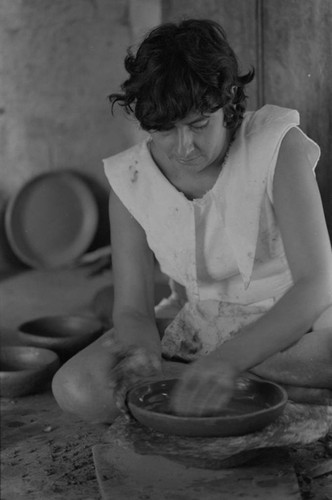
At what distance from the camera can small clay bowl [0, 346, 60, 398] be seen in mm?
3688

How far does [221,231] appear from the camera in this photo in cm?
288

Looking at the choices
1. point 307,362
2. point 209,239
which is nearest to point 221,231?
point 209,239

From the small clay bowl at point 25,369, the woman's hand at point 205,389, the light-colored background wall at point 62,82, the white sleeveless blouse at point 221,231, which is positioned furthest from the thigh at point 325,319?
the light-colored background wall at point 62,82

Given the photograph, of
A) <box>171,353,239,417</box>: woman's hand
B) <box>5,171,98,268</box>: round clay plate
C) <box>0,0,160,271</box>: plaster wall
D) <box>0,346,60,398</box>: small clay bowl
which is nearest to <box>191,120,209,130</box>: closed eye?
<box>171,353,239,417</box>: woman's hand

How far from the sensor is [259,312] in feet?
9.47

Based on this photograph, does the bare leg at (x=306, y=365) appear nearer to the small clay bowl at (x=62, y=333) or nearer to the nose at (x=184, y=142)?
the nose at (x=184, y=142)

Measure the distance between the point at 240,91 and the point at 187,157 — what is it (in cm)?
33

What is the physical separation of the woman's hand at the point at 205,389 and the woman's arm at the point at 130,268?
601mm

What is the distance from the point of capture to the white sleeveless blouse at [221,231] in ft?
9.19

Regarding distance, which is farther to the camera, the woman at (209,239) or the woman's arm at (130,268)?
the woman's arm at (130,268)

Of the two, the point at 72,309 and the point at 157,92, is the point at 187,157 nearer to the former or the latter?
the point at 157,92

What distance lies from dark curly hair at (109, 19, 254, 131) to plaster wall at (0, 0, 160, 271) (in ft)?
9.78

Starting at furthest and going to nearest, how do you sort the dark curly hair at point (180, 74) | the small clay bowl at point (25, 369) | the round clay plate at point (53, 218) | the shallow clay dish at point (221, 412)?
1. the round clay plate at point (53, 218)
2. the small clay bowl at point (25, 369)
3. the dark curly hair at point (180, 74)
4. the shallow clay dish at point (221, 412)

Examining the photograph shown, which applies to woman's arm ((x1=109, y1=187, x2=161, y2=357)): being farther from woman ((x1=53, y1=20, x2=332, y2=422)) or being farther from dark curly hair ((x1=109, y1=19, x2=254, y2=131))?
dark curly hair ((x1=109, y1=19, x2=254, y2=131))
